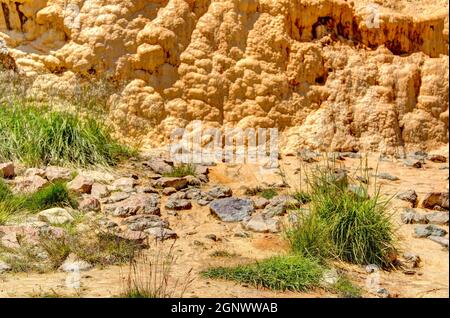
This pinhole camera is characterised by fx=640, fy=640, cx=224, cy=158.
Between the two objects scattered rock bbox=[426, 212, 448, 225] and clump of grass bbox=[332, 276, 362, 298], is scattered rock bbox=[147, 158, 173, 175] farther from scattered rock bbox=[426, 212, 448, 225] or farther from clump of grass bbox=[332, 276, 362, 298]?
clump of grass bbox=[332, 276, 362, 298]

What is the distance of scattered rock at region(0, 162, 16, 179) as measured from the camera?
242 inches

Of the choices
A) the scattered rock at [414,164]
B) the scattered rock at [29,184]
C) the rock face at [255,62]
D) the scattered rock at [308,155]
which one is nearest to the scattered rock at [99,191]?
the scattered rock at [29,184]

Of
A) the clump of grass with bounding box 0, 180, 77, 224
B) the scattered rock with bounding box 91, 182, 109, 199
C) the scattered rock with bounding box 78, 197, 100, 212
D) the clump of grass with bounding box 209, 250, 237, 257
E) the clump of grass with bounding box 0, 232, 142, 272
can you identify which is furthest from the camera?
the scattered rock with bounding box 91, 182, 109, 199

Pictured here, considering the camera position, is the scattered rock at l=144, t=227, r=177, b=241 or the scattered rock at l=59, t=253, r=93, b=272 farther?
the scattered rock at l=144, t=227, r=177, b=241

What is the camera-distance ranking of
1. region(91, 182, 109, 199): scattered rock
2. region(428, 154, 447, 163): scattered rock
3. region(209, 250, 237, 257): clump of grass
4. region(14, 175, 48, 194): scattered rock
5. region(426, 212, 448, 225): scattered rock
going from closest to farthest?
region(209, 250, 237, 257): clump of grass < region(426, 212, 448, 225): scattered rock < region(14, 175, 48, 194): scattered rock < region(91, 182, 109, 199): scattered rock < region(428, 154, 447, 163): scattered rock

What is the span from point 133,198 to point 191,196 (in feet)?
1.99

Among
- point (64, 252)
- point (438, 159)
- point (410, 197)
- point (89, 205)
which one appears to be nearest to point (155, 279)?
point (64, 252)

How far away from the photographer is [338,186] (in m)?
5.43

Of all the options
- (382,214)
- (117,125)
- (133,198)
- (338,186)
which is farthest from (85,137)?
(382,214)

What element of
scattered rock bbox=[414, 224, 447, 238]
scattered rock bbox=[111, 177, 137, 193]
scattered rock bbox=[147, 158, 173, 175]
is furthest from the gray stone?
scattered rock bbox=[414, 224, 447, 238]

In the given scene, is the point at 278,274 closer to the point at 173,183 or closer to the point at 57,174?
the point at 173,183

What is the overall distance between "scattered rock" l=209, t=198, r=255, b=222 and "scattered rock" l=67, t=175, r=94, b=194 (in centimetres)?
121
